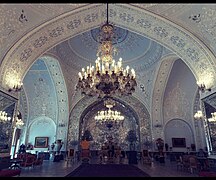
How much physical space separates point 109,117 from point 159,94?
4.03 meters

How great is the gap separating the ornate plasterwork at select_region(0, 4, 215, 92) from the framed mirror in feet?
1.83

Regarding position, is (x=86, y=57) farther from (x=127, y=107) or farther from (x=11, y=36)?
(x=11, y=36)

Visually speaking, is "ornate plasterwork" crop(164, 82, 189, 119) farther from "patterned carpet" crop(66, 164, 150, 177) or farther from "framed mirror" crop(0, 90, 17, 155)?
"framed mirror" crop(0, 90, 17, 155)

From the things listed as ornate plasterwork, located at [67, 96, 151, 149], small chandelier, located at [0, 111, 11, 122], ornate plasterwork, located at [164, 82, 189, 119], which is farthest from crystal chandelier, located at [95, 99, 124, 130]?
small chandelier, located at [0, 111, 11, 122]

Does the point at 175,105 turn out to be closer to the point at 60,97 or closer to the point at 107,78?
the point at 60,97

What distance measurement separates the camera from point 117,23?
272 inches

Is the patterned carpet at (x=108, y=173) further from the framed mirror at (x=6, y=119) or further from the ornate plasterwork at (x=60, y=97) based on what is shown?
the ornate plasterwork at (x=60, y=97)

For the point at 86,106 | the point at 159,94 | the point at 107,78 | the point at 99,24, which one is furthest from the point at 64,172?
the point at 159,94

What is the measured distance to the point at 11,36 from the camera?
574 centimetres

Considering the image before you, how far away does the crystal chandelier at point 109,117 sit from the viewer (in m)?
9.27

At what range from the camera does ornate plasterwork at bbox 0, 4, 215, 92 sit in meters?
6.07

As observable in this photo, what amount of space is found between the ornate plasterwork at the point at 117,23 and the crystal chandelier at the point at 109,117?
13.2 ft

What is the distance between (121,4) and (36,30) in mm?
3138

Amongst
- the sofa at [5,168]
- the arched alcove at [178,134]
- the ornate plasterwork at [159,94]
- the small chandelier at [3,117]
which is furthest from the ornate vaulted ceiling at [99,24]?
the arched alcove at [178,134]
